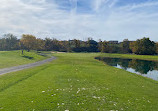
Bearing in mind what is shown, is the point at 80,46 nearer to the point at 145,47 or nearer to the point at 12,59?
the point at 145,47

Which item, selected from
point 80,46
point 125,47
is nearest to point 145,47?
point 125,47

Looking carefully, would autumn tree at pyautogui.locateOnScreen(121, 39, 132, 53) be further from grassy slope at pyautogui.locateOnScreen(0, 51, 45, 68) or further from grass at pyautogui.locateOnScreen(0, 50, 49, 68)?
grassy slope at pyautogui.locateOnScreen(0, 51, 45, 68)

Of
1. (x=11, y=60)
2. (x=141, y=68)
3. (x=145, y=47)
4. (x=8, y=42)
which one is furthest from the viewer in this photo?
(x=8, y=42)

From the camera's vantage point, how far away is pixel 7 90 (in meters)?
12.9

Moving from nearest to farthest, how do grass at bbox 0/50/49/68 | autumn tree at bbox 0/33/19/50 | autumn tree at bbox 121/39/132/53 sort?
grass at bbox 0/50/49/68 → autumn tree at bbox 0/33/19/50 → autumn tree at bbox 121/39/132/53

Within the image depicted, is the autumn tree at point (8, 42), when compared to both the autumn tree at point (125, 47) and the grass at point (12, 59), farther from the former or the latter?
the autumn tree at point (125, 47)

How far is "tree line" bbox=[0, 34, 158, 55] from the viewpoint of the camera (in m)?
106

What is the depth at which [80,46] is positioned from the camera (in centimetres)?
14162

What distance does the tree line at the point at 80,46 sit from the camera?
105562mm

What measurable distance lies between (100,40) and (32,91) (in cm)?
14357

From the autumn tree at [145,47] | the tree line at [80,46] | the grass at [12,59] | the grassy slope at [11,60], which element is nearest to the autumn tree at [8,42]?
the tree line at [80,46]

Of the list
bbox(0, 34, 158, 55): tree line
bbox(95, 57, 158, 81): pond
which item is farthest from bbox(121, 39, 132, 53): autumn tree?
bbox(95, 57, 158, 81): pond

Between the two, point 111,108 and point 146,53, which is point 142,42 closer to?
point 146,53

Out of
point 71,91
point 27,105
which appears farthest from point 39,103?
point 71,91
